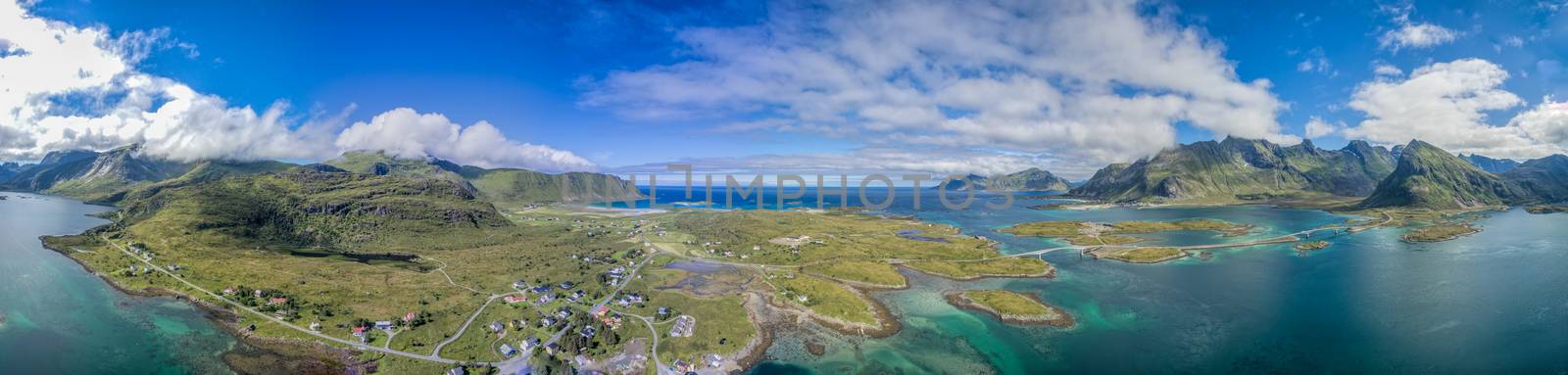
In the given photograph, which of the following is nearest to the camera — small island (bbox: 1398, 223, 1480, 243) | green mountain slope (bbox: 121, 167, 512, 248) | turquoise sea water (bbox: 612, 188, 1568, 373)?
turquoise sea water (bbox: 612, 188, 1568, 373)

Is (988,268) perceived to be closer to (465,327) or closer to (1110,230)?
(465,327)

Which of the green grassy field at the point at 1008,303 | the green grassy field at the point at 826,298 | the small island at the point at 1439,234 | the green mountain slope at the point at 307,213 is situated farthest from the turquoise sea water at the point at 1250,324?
the green mountain slope at the point at 307,213

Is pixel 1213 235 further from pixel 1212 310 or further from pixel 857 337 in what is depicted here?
pixel 857 337

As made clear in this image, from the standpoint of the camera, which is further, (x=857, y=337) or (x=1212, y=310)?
(x=1212, y=310)

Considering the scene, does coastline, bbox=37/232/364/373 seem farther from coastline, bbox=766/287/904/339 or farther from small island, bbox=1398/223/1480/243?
small island, bbox=1398/223/1480/243

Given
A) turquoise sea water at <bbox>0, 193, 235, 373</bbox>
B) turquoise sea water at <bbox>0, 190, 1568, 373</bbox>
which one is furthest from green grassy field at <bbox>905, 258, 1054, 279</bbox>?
Answer: turquoise sea water at <bbox>0, 193, 235, 373</bbox>

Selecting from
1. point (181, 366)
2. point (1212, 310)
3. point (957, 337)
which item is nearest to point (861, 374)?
point (957, 337)
